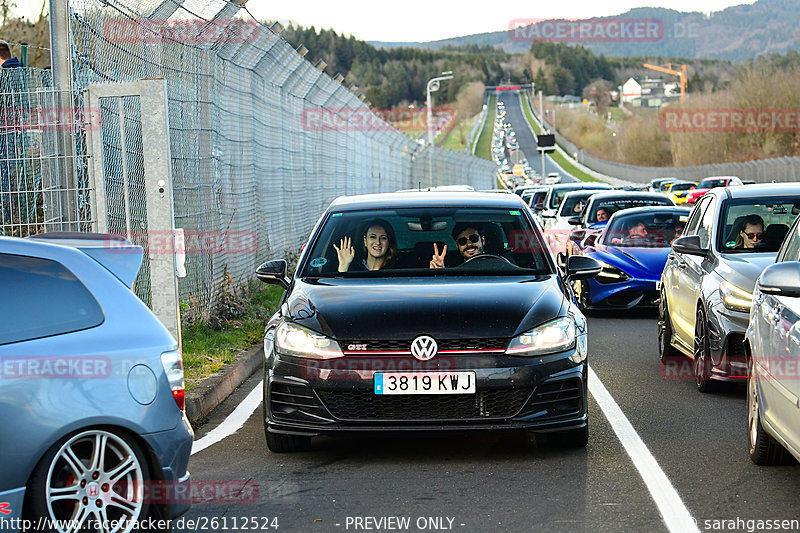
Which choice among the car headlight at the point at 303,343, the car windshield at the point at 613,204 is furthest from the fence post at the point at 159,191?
the car windshield at the point at 613,204

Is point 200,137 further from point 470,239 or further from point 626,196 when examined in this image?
point 626,196

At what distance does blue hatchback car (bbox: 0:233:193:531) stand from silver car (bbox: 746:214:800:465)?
2645 millimetres

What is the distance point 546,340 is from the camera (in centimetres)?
674

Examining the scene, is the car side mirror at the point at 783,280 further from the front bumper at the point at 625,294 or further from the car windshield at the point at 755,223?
the front bumper at the point at 625,294

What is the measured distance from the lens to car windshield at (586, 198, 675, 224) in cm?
1977

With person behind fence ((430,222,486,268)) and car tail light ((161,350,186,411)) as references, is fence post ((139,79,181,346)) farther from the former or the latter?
car tail light ((161,350,186,411))

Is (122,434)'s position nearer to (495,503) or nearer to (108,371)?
(108,371)

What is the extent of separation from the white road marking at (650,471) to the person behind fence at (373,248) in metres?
1.79

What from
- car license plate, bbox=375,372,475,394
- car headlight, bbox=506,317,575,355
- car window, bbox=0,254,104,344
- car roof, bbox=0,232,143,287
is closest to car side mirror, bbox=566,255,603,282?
car headlight, bbox=506,317,575,355

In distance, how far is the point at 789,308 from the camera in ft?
18.9

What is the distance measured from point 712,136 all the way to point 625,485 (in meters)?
86.5

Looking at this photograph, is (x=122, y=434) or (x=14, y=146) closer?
(x=122, y=434)

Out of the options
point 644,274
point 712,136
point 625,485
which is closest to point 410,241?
point 625,485

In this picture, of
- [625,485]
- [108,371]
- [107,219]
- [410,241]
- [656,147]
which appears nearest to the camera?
[108,371]
